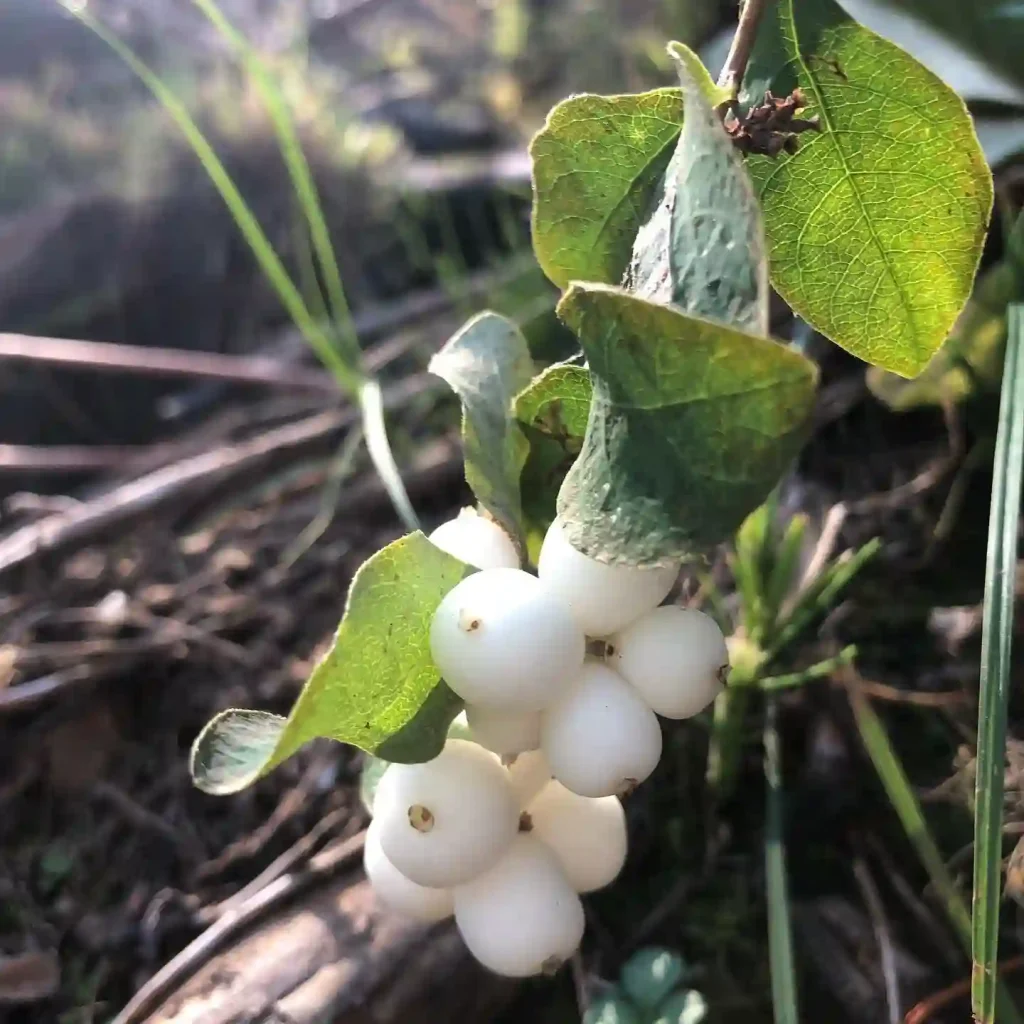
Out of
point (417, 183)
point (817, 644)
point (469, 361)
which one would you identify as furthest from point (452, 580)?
point (417, 183)

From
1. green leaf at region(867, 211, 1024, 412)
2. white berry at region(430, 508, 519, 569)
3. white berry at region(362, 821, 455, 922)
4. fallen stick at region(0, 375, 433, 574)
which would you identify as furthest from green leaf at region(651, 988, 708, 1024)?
fallen stick at region(0, 375, 433, 574)

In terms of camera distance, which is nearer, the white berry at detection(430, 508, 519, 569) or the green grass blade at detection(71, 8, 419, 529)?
the white berry at detection(430, 508, 519, 569)

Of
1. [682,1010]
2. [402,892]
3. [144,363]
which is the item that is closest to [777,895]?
[682,1010]

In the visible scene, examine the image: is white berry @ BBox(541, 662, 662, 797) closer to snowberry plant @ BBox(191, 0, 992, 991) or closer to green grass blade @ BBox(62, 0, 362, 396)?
snowberry plant @ BBox(191, 0, 992, 991)

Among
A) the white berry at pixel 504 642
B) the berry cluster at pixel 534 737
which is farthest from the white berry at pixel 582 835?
the white berry at pixel 504 642

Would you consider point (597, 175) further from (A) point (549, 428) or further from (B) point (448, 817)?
(B) point (448, 817)

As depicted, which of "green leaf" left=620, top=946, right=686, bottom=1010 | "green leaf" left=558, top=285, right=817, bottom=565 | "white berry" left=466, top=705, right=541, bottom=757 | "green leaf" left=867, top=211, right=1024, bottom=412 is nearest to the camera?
"green leaf" left=558, top=285, right=817, bottom=565

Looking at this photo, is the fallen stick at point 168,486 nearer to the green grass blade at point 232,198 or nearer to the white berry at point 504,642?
the green grass blade at point 232,198
